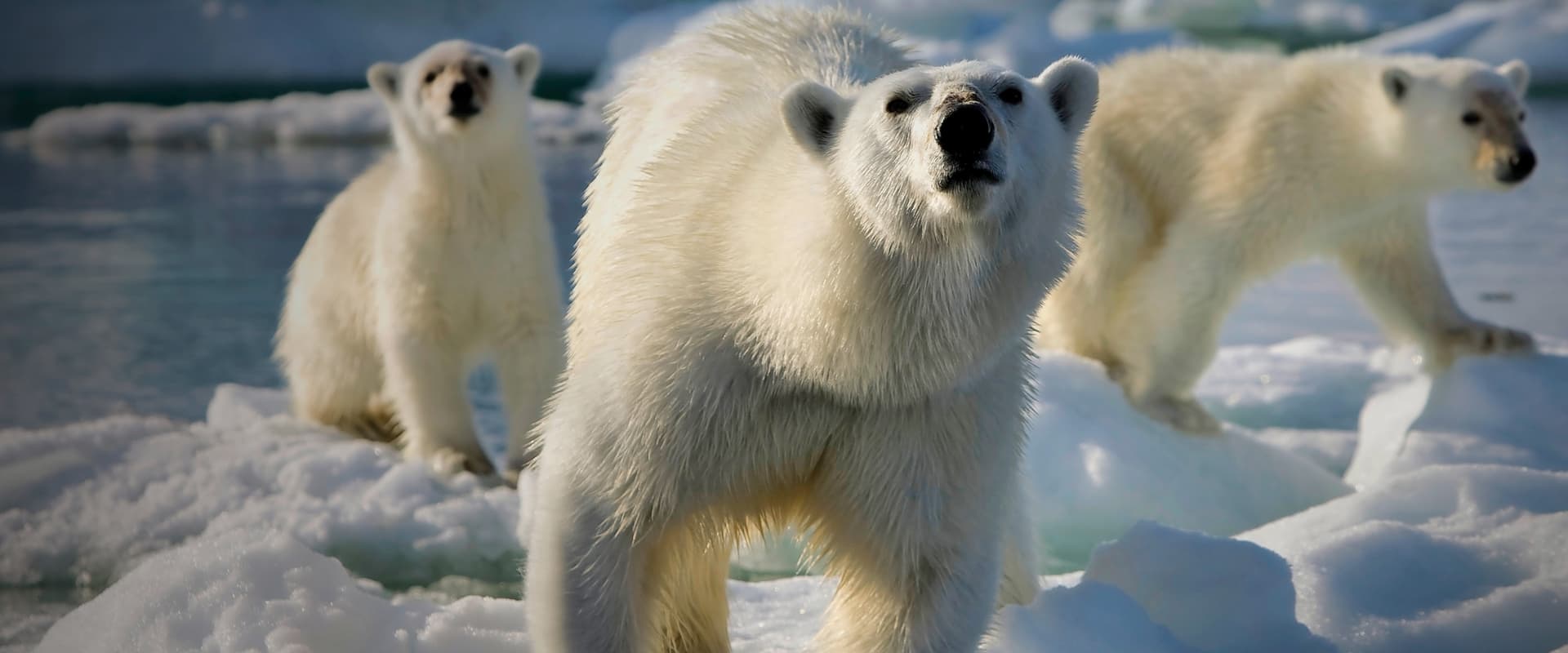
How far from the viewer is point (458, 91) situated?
4066 mm

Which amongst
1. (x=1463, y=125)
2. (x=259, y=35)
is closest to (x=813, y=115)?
(x=1463, y=125)

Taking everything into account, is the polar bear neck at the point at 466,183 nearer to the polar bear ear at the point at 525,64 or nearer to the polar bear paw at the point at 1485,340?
the polar bear ear at the point at 525,64

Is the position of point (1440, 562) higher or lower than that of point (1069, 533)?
higher

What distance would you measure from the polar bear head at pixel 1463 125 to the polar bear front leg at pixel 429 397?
2880mm

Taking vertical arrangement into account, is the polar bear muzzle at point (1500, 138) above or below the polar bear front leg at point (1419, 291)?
above

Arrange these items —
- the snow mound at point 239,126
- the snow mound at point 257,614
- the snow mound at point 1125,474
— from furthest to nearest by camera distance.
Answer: the snow mound at point 239,126, the snow mound at point 1125,474, the snow mound at point 257,614

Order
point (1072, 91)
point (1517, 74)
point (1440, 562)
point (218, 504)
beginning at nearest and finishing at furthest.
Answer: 1. point (1072, 91)
2. point (1440, 562)
3. point (218, 504)
4. point (1517, 74)

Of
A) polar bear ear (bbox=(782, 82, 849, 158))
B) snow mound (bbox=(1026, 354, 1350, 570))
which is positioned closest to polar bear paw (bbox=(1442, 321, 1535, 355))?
snow mound (bbox=(1026, 354, 1350, 570))

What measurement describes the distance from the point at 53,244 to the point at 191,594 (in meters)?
6.22

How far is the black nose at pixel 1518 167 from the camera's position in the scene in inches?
164

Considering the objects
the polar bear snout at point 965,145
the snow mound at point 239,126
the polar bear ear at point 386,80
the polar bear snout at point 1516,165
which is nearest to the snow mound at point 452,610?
the polar bear snout at point 965,145

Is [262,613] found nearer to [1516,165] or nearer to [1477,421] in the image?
[1477,421]

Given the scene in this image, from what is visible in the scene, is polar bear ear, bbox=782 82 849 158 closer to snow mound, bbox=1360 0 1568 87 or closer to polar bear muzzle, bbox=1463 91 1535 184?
polar bear muzzle, bbox=1463 91 1535 184

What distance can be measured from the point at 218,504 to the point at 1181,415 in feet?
8.92
